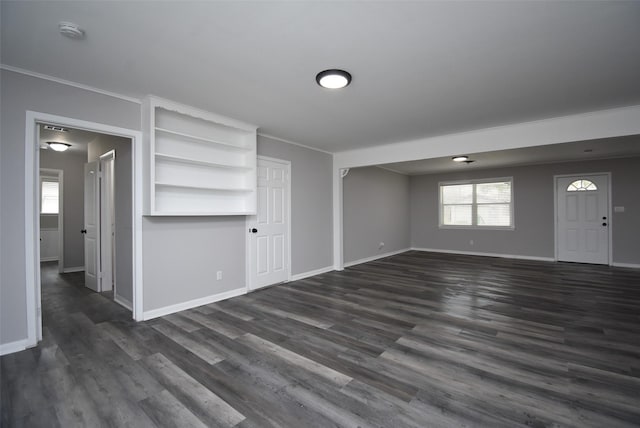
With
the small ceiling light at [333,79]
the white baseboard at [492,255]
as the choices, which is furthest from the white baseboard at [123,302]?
the white baseboard at [492,255]

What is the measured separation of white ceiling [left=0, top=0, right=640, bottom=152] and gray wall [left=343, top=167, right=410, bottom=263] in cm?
327

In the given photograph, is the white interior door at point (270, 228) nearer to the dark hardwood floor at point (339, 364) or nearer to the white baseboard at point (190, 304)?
the white baseboard at point (190, 304)

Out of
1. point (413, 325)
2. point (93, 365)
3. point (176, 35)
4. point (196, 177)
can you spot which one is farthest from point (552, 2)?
point (93, 365)

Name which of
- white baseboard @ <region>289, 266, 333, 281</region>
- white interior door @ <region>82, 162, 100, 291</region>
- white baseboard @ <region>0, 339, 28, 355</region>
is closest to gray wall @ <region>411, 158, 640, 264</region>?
white baseboard @ <region>289, 266, 333, 281</region>

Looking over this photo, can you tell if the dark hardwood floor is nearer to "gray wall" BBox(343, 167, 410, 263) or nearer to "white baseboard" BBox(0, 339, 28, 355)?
"white baseboard" BBox(0, 339, 28, 355)

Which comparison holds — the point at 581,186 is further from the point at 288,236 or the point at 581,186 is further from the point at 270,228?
the point at 270,228

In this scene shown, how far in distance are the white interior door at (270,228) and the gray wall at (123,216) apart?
5.14 ft

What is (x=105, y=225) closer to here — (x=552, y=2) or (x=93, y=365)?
(x=93, y=365)

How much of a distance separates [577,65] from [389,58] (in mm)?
1692

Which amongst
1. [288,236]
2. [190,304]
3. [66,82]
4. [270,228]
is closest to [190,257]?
[190,304]

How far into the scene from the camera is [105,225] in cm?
459

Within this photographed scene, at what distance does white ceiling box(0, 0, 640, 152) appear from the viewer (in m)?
1.87

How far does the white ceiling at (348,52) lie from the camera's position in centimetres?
187

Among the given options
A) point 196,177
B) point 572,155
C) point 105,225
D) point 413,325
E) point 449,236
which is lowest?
point 413,325
